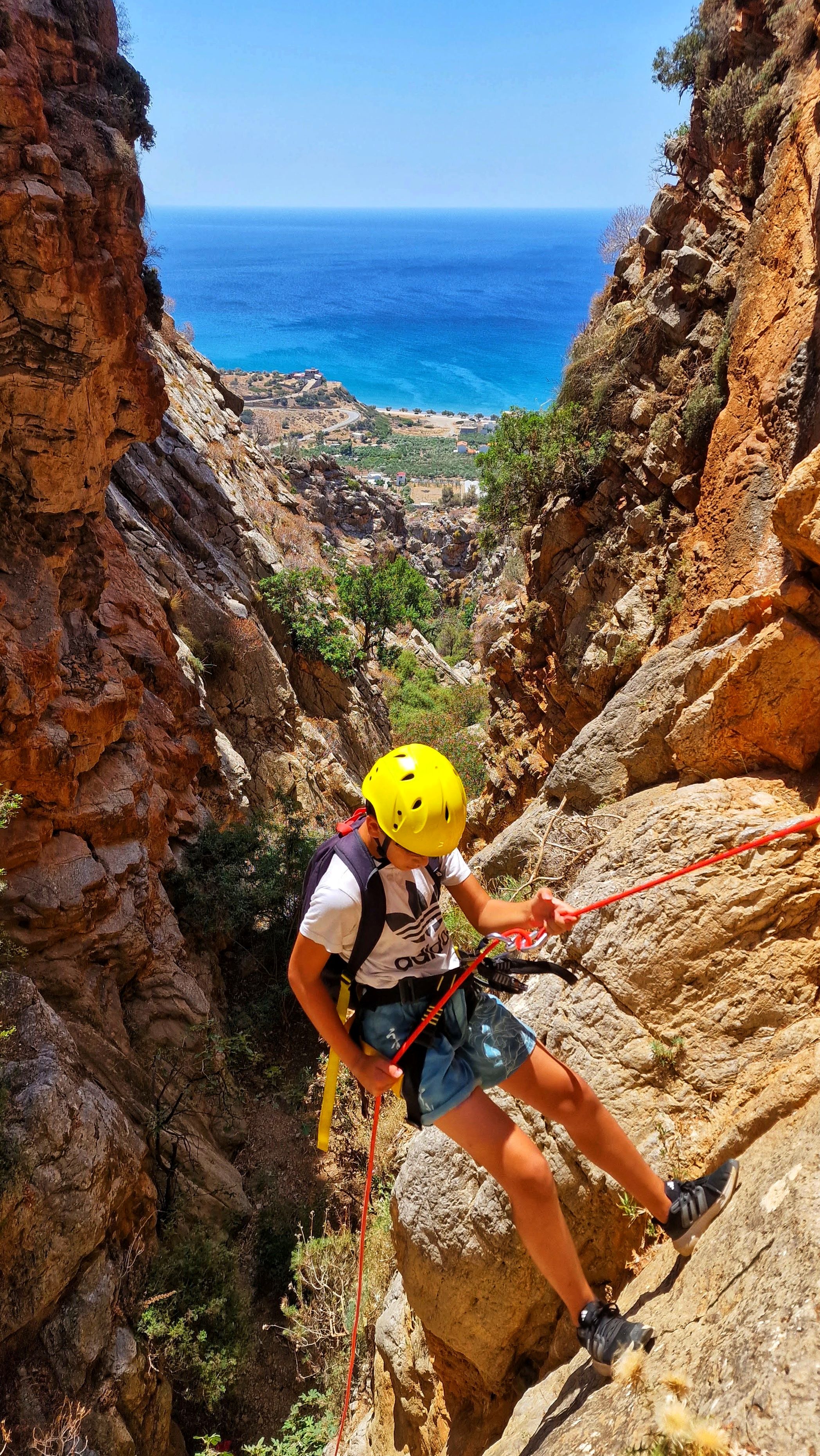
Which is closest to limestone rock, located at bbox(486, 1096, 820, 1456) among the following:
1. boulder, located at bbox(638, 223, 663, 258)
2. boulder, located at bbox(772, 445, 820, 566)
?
boulder, located at bbox(772, 445, 820, 566)

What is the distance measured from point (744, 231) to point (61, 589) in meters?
9.93

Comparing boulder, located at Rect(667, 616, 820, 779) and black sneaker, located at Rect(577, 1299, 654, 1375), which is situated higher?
boulder, located at Rect(667, 616, 820, 779)

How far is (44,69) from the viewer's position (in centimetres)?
940

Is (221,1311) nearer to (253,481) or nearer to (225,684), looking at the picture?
(225,684)

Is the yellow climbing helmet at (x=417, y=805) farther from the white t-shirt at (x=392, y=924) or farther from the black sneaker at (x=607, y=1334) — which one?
the black sneaker at (x=607, y=1334)

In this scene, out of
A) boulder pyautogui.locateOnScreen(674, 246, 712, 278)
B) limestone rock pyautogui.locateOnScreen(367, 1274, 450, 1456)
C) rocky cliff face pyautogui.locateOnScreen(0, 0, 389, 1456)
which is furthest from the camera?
boulder pyautogui.locateOnScreen(674, 246, 712, 278)

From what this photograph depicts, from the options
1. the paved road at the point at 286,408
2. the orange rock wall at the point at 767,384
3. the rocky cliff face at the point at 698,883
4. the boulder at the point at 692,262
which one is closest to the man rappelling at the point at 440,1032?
the rocky cliff face at the point at 698,883

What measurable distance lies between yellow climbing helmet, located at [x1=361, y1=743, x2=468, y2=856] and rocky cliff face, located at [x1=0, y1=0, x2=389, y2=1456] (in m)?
5.85

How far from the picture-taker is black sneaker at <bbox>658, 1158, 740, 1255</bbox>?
2.93 m

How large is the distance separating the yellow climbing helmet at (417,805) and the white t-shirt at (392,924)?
228 millimetres

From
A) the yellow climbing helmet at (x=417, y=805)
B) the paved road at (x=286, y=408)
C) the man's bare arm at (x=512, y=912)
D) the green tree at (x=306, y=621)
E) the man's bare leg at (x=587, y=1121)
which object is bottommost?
the man's bare leg at (x=587, y=1121)

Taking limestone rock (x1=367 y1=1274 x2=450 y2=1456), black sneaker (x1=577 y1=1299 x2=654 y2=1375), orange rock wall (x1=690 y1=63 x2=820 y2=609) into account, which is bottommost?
limestone rock (x1=367 y1=1274 x2=450 y2=1456)

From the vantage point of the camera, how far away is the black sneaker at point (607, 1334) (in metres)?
2.74

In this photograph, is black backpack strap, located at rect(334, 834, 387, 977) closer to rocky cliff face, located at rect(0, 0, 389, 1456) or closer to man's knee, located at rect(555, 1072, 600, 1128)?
man's knee, located at rect(555, 1072, 600, 1128)
